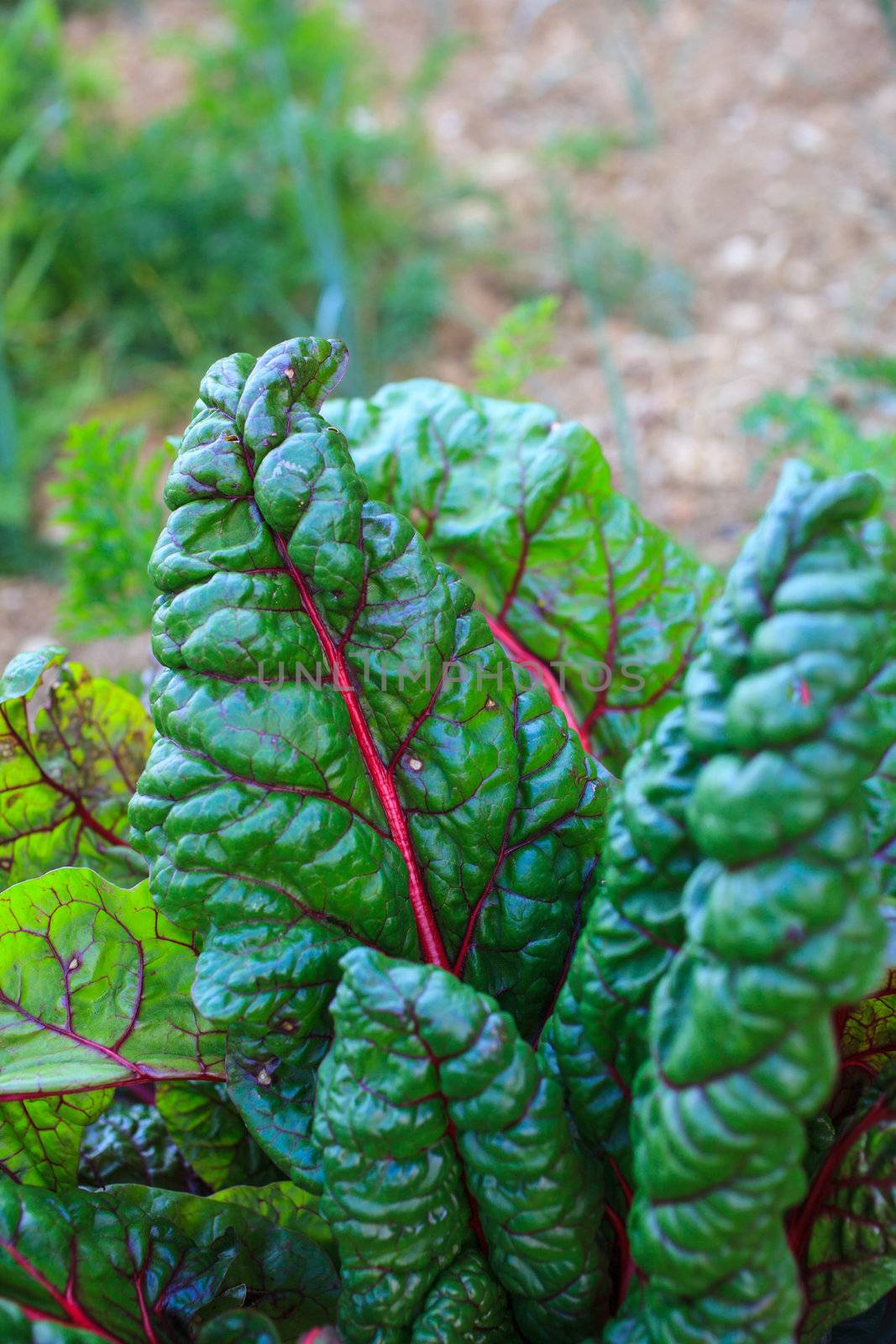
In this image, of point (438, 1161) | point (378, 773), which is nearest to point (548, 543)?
point (378, 773)

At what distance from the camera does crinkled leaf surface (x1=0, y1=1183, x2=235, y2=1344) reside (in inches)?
35.8

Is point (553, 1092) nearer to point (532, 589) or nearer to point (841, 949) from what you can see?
point (841, 949)

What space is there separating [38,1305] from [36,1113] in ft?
0.65

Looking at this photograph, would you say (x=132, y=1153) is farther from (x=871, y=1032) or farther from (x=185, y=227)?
(x=185, y=227)

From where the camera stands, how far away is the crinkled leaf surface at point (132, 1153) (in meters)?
1.26

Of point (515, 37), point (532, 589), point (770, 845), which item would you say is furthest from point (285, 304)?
point (770, 845)

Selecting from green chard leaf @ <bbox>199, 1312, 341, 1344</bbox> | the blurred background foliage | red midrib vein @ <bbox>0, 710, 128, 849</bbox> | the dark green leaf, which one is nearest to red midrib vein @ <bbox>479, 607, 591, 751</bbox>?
red midrib vein @ <bbox>0, 710, 128, 849</bbox>

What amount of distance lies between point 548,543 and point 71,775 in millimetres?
595

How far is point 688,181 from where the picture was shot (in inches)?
183

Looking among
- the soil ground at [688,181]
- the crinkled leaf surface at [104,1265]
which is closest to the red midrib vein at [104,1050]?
the crinkled leaf surface at [104,1265]

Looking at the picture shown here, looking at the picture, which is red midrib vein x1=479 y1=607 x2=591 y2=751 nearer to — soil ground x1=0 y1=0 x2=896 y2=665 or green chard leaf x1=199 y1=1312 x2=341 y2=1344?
green chard leaf x1=199 y1=1312 x2=341 y2=1344

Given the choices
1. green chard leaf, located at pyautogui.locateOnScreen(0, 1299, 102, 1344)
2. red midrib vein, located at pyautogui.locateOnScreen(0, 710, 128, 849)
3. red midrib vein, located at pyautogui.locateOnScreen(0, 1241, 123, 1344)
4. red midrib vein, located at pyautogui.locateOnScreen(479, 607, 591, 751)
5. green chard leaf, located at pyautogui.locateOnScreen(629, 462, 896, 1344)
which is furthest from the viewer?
red midrib vein, located at pyautogui.locateOnScreen(479, 607, 591, 751)

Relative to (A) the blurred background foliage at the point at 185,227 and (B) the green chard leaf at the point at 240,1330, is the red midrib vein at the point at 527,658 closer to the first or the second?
(B) the green chard leaf at the point at 240,1330

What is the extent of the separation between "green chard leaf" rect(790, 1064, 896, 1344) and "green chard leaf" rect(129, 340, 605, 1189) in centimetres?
30
